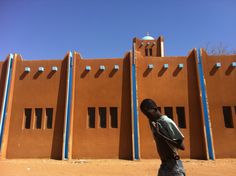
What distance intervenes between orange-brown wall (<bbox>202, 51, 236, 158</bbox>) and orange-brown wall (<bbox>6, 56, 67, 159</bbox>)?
26.5ft

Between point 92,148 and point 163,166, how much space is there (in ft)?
34.1

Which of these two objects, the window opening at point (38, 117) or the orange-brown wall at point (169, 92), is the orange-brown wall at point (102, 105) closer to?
the orange-brown wall at point (169, 92)

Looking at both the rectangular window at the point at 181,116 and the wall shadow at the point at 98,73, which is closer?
the rectangular window at the point at 181,116

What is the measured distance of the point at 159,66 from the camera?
13.5 meters

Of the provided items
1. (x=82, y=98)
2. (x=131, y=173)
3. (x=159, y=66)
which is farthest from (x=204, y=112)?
(x=82, y=98)

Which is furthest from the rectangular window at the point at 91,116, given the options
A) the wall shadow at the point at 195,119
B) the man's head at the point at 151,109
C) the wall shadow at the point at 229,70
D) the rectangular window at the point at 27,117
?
the man's head at the point at 151,109

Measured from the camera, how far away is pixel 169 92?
1302 centimetres

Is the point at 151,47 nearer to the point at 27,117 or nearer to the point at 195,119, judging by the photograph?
the point at 195,119

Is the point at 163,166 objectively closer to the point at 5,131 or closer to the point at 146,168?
the point at 146,168

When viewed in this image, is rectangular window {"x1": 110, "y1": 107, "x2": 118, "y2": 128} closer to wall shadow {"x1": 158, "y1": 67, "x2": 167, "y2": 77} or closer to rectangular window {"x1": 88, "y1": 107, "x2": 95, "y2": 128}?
rectangular window {"x1": 88, "y1": 107, "x2": 95, "y2": 128}

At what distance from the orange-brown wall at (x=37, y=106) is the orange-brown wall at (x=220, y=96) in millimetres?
8070

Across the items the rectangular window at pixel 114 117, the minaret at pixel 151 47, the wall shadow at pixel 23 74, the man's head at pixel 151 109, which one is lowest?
the man's head at pixel 151 109

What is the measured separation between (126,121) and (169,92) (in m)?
2.88

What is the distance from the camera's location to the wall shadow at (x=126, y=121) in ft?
40.2
